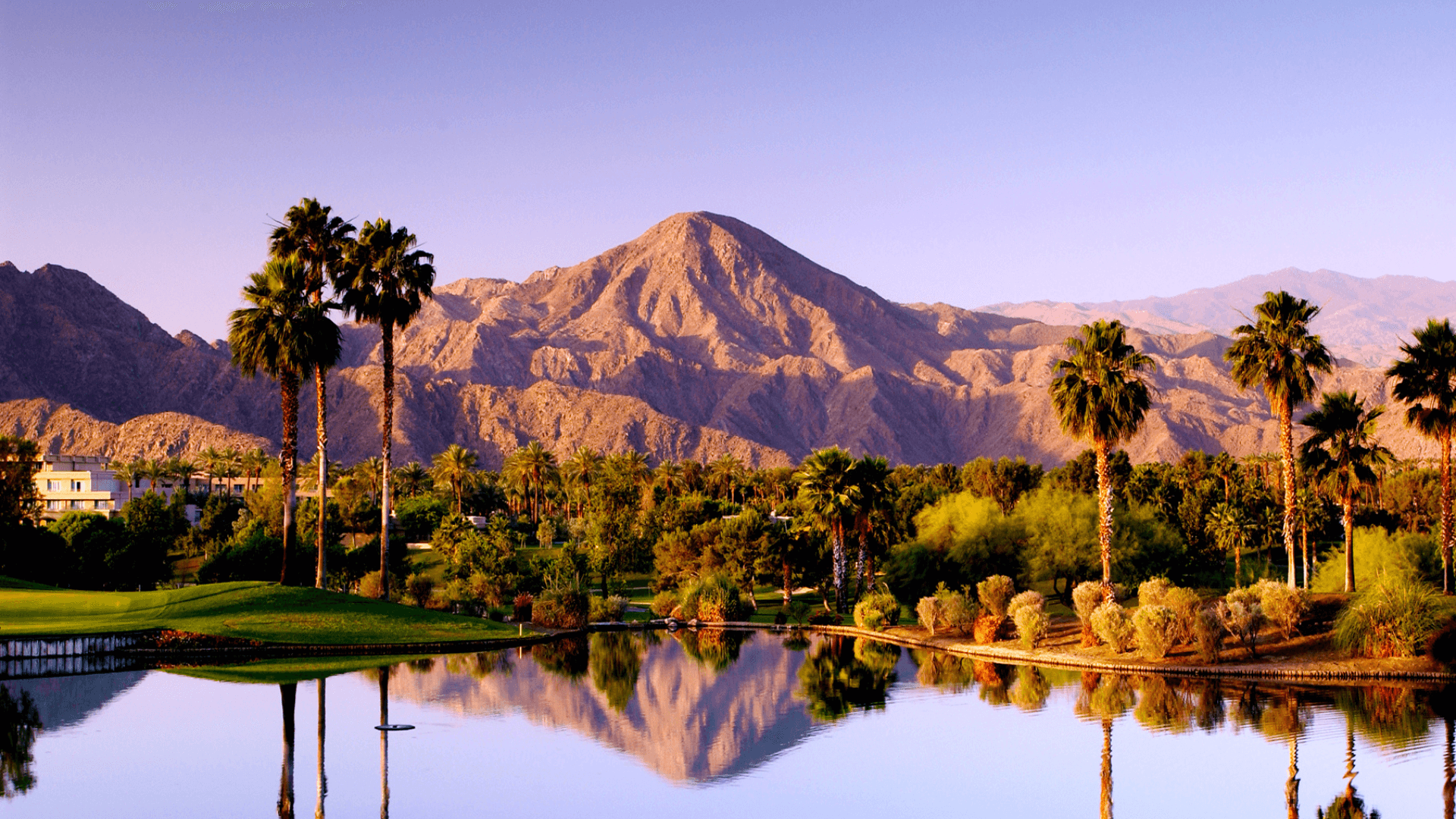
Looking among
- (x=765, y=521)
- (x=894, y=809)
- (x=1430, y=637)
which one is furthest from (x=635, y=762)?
(x=765, y=521)

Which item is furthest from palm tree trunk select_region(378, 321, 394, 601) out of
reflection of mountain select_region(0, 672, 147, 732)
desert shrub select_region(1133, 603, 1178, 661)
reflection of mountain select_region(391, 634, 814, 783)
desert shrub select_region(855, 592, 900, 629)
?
desert shrub select_region(1133, 603, 1178, 661)

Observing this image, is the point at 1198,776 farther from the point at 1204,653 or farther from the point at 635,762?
the point at 1204,653

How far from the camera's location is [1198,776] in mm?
31719

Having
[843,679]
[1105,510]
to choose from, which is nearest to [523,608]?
[843,679]

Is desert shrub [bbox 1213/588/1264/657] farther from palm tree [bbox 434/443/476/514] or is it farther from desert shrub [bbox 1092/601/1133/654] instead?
palm tree [bbox 434/443/476/514]

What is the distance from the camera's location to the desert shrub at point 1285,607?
52000 mm

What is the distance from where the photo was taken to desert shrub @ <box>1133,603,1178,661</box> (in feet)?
169

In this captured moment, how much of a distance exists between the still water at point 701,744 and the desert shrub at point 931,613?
14.7 m

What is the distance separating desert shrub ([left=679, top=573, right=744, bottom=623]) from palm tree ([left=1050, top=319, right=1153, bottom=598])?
2408cm

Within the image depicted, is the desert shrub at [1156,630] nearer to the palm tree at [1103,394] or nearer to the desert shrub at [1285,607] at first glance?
the desert shrub at [1285,607]

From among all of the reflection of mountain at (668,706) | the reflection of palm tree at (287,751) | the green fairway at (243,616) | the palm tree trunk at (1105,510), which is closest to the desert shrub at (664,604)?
the green fairway at (243,616)

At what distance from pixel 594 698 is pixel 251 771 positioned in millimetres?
14737

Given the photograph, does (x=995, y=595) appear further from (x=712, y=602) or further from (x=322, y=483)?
(x=322, y=483)

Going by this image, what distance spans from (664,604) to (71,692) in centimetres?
3862
